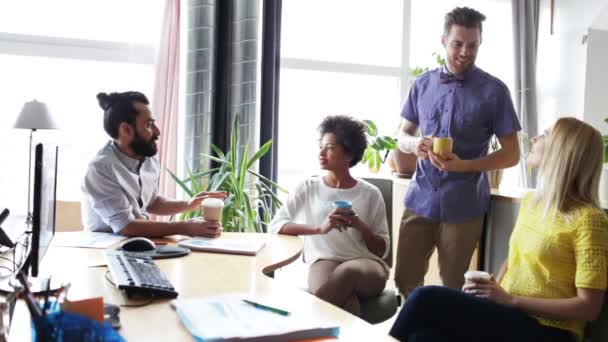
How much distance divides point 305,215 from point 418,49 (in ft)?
10.6

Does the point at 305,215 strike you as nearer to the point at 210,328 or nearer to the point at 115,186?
the point at 115,186

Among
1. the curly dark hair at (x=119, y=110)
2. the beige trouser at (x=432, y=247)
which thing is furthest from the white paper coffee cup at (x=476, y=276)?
the curly dark hair at (x=119, y=110)

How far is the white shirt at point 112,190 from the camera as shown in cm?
227

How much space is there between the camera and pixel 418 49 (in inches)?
209

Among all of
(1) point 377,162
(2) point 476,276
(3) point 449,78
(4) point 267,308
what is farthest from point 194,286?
(1) point 377,162

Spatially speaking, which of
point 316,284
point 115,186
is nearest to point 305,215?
point 316,284

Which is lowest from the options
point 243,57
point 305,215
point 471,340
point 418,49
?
point 471,340

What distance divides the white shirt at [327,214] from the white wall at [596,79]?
3273 millimetres

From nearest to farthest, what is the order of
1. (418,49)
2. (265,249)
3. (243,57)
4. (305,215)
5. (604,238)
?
(604,238), (265,249), (305,215), (243,57), (418,49)

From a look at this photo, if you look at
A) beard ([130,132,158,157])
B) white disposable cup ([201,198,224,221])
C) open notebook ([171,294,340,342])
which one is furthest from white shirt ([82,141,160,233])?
open notebook ([171,294,340,342])

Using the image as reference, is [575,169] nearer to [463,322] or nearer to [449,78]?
[463,322]

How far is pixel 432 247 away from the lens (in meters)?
2.67

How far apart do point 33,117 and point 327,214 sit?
7.25ft

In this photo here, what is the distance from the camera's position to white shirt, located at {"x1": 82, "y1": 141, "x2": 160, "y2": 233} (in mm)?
2270
